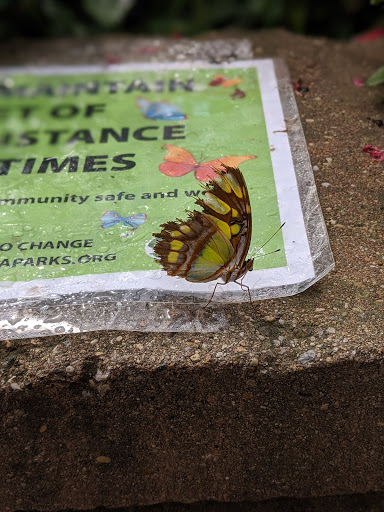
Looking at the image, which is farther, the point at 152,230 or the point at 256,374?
the point at 152,230

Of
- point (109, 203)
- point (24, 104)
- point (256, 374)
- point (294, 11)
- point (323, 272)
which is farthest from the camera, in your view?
point (294, 11)

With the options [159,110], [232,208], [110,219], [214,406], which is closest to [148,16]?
[159,110]

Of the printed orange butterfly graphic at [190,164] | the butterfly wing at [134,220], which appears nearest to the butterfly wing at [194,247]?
the butterfly wing at [134,220]

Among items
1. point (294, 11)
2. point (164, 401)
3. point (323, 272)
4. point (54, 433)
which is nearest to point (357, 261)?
point (323, 272)

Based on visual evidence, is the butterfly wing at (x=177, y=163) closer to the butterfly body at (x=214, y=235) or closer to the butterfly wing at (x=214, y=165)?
the butterfly wing at (x=214, y=165)

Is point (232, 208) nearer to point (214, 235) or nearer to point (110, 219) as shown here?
point (214, 235)

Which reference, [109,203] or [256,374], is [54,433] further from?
[109,203]
